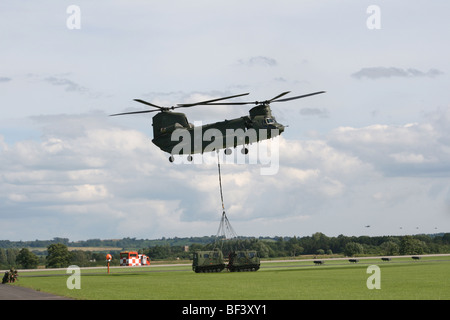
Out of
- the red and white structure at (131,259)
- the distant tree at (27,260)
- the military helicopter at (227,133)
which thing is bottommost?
the distant tree at (27,260)

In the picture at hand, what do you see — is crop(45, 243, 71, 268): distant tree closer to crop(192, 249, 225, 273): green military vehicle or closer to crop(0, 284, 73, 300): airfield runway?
crop(192, 249, 225, 273): green military vehicle

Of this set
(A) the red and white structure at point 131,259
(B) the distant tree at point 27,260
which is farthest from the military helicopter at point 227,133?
(B) the distant tree at point 27,260

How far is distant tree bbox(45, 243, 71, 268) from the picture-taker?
122 metres

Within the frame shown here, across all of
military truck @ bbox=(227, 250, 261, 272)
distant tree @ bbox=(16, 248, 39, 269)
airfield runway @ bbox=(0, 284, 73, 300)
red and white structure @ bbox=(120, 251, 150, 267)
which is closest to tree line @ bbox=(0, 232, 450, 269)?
distant tree @ bbox=(16, 248, 39, 269)

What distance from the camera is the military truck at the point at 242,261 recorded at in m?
58.8

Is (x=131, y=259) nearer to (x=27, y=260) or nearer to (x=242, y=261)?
(x=27, y=260)

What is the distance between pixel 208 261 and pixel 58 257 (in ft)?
243

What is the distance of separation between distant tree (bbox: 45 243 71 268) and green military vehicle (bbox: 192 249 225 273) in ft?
235

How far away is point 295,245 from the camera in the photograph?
168625 millimetres

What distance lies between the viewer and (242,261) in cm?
5909

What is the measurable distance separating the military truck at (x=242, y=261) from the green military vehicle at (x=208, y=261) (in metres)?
1.04

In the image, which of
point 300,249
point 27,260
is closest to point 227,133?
point 27,260

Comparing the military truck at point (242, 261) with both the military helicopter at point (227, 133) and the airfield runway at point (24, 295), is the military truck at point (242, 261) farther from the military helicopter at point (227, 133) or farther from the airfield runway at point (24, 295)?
the airfield runway at point (24, 295)

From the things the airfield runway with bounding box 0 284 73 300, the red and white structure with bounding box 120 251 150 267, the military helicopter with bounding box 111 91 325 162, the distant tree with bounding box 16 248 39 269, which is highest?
the military helicopter with bounding box 111 91 325 162
